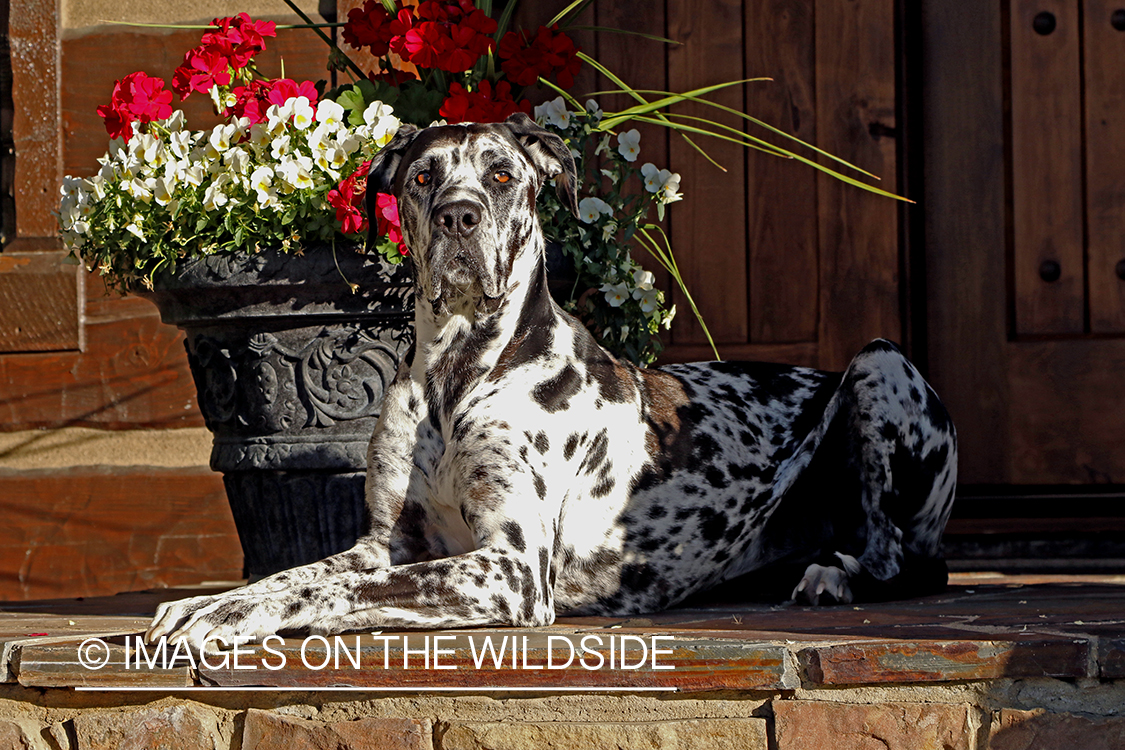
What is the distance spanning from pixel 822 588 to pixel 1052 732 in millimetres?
883

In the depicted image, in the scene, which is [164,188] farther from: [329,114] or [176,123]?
[329,114]

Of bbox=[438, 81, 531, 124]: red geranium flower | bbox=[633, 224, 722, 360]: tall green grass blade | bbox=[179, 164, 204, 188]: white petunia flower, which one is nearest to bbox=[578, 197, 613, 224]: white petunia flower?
bbox=[633, 224, 722, 360]: tall green grass blade

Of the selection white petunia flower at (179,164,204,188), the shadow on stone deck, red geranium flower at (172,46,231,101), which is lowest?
the shadow on stone deck

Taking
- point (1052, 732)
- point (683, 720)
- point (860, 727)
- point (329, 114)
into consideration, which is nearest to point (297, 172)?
point (329, 114)

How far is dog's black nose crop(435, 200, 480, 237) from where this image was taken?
262 centimetres

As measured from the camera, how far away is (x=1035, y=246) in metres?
4.25

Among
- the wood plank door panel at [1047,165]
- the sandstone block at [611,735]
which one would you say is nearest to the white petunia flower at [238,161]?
the sandstone block at [611,735]

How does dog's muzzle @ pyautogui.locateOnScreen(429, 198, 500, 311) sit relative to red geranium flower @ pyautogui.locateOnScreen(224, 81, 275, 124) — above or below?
below

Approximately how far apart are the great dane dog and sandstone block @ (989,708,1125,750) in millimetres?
857

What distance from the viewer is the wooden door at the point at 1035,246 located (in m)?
4.21

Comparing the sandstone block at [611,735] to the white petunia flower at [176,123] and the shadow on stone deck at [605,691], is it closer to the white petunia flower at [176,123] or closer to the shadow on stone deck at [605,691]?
the shadow on stone deck at [605,691]

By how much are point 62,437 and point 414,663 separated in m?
2.86

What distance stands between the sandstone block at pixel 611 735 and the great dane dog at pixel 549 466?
0.34 meters

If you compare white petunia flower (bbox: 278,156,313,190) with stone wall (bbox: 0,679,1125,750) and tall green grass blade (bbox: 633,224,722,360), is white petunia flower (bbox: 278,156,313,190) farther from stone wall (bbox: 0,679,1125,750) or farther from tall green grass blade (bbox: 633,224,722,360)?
stone wall (bbox: 0,679,1125,750)
